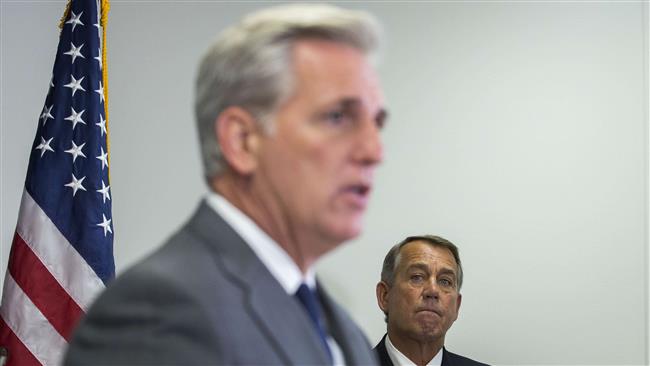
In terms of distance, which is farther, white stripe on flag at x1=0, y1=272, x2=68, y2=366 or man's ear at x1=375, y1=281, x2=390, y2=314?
man's ear at x1=375, y1=281, x2=390, y2=314

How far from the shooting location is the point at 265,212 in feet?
3.55

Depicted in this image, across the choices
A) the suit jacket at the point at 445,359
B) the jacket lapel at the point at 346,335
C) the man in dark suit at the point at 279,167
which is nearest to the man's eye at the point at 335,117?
the man in dark suit at the point at 279,167

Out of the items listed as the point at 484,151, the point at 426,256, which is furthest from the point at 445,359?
the point at 484,151

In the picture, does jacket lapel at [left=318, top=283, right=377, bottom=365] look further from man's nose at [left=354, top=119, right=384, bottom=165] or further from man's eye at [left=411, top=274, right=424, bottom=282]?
man's eye at [left=411, top=274, right=424, bottom=282]

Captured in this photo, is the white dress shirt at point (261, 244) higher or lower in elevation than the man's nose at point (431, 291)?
lower

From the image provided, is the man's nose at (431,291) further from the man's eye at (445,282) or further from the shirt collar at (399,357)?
the shirt collar at (399,357)

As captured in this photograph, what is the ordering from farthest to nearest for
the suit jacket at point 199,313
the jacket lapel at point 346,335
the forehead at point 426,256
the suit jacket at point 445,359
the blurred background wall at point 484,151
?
1. the blurred background wall at point 484,151
2. the forehead at point 426,256
3. the suit jacket at point 445,359
4. the jacket lapel at point 346,335
5. the suit jacket at point 199,313

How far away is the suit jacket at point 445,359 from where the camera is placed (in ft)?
12.8

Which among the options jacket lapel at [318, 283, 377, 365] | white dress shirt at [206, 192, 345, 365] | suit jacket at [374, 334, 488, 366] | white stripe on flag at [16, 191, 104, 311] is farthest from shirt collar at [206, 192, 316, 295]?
suit jacket at [374, 334, 488, 366]

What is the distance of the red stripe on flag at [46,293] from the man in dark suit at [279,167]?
2.21 meters

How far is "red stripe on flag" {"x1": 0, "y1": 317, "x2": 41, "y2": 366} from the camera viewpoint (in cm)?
313

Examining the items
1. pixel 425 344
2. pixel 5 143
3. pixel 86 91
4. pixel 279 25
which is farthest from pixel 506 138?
pixel 279 25

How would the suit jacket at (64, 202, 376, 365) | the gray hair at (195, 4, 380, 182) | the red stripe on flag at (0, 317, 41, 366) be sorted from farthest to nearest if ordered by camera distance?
the red stripe on flag at (0, 317, 41, 366)
the gray hair at (195, 4, 380, 182)
the suit jacket at (64, 202, 376, 365)

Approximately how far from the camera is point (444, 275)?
404cm
